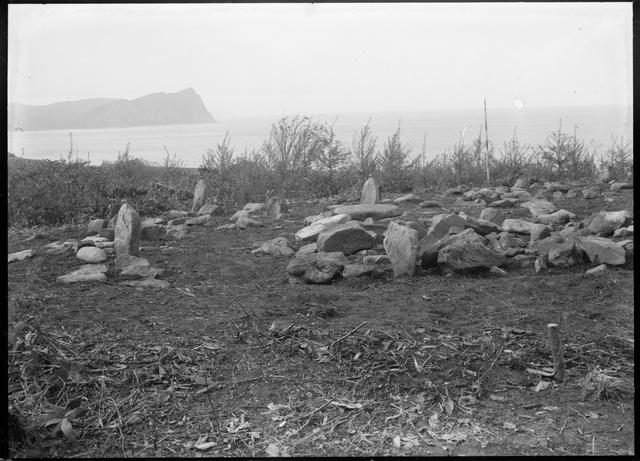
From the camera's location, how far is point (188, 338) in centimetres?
322

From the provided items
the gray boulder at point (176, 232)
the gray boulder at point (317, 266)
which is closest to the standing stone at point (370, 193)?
the gray boulder at point (176, 232)

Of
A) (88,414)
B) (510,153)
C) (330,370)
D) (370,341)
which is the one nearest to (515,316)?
(370,341)

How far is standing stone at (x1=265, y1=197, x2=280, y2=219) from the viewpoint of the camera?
610 centimetres

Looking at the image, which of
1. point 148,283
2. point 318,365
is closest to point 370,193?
point 148,283

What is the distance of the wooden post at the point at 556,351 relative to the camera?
2.77 m

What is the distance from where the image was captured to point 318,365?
9.79 ft

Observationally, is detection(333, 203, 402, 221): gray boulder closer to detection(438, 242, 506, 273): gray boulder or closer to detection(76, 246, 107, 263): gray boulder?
detection(438, 242, 506, 273): gray boulder

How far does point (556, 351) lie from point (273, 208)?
3.71 m

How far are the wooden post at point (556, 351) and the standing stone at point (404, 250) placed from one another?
1.30m

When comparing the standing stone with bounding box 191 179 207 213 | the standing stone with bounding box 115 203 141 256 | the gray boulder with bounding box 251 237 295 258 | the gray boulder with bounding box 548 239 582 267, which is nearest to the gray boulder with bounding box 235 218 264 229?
the gray boulder with bounding box 251 237 295 258

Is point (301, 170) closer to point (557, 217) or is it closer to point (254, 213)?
point (254, 213)

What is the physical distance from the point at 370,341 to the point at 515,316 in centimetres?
84

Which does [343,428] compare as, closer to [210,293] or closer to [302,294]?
[302,294]

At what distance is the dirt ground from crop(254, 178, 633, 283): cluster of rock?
0.09 metres
